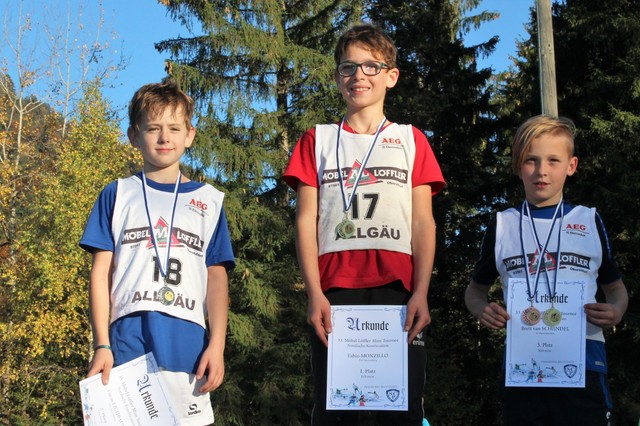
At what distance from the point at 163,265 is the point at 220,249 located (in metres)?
A: 0.30

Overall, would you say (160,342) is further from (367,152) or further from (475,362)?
(475,362)

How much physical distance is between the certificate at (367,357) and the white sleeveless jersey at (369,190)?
31 cm

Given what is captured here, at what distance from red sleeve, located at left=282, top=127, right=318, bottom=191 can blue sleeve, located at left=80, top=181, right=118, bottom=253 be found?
2.52 feet

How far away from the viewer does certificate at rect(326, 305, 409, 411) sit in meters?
3.04

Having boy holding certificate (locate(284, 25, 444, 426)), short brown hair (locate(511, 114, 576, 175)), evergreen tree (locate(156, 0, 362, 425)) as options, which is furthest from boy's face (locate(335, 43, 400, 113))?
evergreen tree (locate(156, 0, 362, 425))

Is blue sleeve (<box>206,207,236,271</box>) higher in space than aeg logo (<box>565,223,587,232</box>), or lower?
lower

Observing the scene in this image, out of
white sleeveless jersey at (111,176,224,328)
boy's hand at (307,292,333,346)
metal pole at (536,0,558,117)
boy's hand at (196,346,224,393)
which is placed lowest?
boy's hand at (196,346,224,393)

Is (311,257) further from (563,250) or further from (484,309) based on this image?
(563,250)

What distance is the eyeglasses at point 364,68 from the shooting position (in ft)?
11.4

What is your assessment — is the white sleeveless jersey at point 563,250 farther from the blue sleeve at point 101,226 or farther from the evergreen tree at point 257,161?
the evergreen tree at point 257,161

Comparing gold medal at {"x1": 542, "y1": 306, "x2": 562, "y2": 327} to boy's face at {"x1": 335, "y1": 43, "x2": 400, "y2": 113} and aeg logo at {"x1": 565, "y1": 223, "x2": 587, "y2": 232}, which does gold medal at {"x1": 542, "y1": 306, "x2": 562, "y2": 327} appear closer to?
aeg logo at {"x1": 565, "y1": 223, "x2": 587, "y2": 232}

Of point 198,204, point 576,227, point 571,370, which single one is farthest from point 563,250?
point 198,204

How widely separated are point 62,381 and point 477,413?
12293mm

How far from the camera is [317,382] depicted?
10.4 feet
